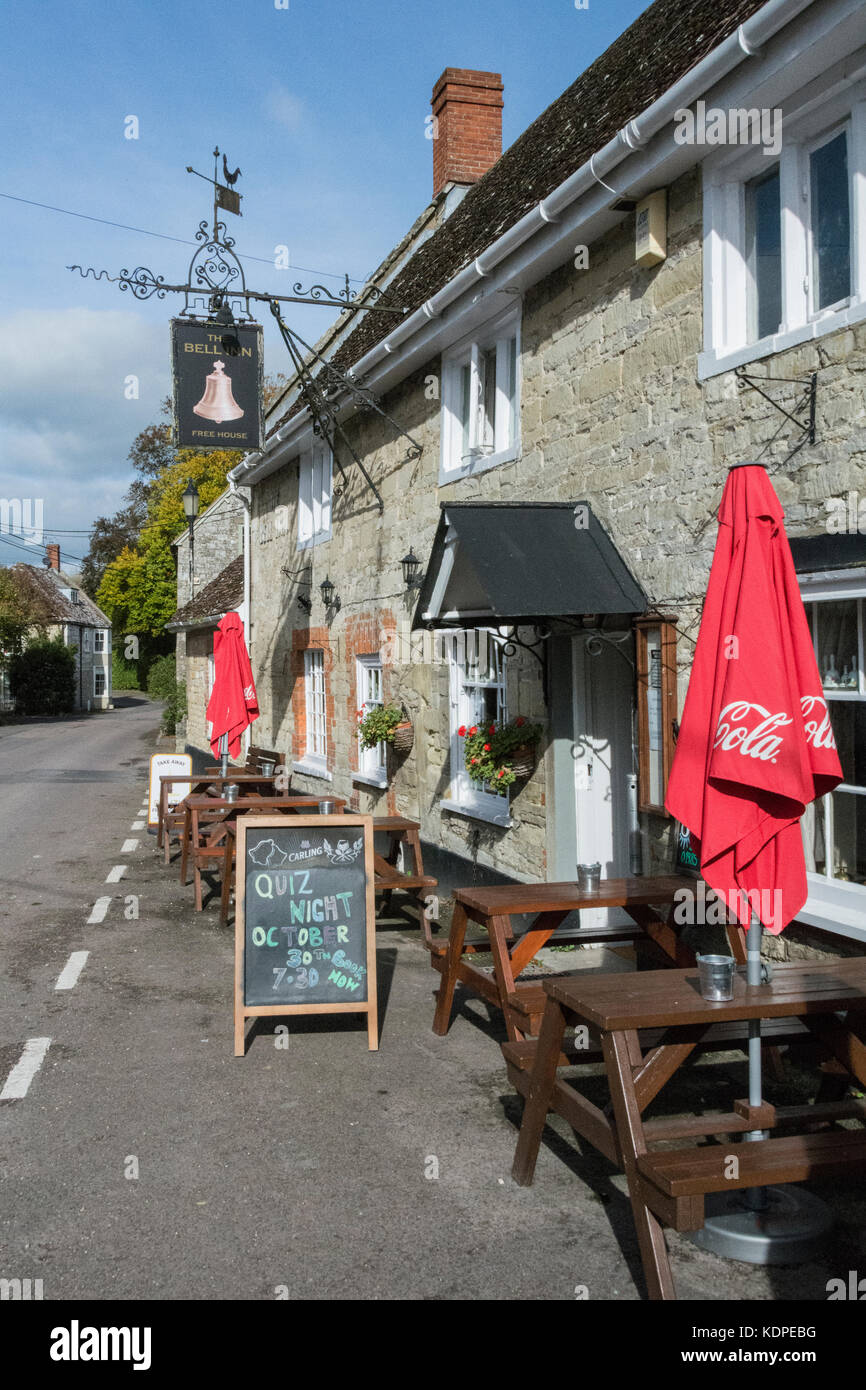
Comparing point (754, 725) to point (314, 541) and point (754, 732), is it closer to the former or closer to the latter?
point (754, 732)

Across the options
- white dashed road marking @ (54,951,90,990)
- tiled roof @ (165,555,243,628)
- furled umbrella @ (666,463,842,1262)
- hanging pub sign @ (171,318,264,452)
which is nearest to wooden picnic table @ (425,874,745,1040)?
furled umbrella @ (666,463,842,1262)

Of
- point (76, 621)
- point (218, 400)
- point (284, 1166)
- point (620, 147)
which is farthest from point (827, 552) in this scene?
point (76, 621)

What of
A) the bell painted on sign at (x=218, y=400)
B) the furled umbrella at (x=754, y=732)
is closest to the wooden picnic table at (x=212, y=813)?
the bell painted on sign at (x=218, y=400)

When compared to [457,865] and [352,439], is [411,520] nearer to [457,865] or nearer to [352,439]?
[352,439]

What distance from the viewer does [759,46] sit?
17.0 ft

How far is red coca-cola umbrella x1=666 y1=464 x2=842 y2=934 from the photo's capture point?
12.4ft

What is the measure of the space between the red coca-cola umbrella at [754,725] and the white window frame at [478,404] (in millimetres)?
4611

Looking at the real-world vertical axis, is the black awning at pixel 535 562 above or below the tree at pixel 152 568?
below

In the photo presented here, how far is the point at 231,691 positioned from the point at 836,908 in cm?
823

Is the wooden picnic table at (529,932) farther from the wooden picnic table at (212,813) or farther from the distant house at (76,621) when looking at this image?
the distant house at (76,621)

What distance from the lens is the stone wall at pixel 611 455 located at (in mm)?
5371

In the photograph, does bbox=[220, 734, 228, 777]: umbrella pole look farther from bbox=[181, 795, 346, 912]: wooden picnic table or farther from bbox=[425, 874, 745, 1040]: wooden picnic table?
bbox=[425, 874, 745, 1040]: wooden picnic table

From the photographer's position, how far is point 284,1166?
14.5ft
